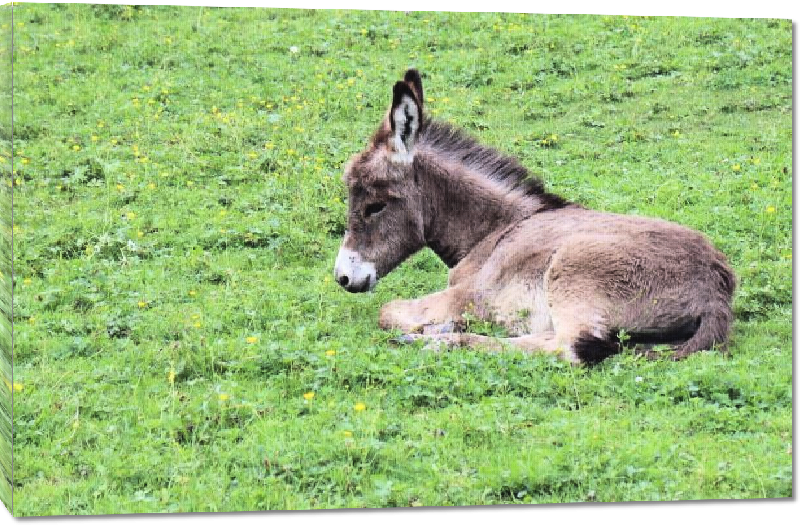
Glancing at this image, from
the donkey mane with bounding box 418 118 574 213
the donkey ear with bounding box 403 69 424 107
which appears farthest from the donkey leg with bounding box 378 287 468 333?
the donkey ear with bounding box 403 69 424 107

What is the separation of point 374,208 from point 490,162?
76 cm

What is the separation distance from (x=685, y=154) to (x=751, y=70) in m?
0.71

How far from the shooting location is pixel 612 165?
7297mm

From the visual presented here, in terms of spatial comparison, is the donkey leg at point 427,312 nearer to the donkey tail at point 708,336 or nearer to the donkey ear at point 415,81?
the donkey ear at point 415,81

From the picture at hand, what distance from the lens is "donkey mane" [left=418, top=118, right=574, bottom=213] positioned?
22.7 ft

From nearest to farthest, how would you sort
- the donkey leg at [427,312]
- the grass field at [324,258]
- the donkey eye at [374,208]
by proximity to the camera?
the grass field at [324,258] < the donkey leg at [427,312] < the donkey eye at [374,208]

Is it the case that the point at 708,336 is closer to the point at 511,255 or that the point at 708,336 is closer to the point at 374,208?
the point at 511,255

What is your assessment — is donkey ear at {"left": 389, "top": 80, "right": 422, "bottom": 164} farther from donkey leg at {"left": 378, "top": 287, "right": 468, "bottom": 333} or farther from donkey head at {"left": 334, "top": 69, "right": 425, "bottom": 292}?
donkey leg at {"left": 378, "top": 287, "right": 468, "bottom": 333}

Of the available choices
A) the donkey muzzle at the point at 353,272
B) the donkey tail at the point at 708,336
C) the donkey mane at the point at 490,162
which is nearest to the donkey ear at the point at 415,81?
the donkey mane at the point at 490,162

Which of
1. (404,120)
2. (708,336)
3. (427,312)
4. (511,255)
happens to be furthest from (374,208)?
(708,336)

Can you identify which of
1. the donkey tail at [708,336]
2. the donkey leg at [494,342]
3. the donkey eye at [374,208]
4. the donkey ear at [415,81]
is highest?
the donkey ear at [415,81]

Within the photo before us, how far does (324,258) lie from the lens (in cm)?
685

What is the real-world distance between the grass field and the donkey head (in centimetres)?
13

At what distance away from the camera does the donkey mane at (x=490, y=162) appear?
6.91 meters
